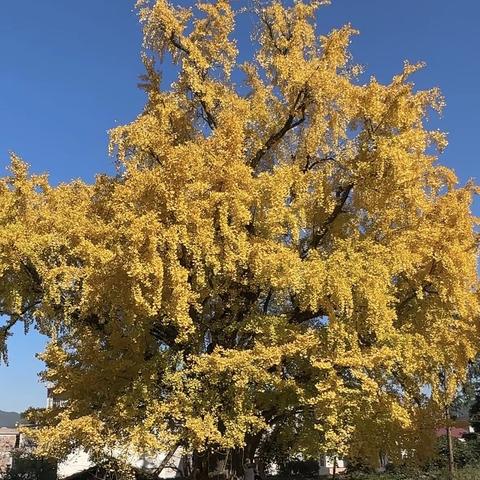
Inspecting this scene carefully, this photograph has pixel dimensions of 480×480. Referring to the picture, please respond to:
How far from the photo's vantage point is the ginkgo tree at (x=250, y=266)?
1073cm

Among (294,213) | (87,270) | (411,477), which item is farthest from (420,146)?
(411,477)

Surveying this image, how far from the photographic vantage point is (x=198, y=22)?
561 inches

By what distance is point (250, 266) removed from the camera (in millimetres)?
11195

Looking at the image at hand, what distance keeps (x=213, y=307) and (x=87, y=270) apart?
3.14 meters

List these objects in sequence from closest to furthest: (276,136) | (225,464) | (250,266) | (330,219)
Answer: (250,266), (225,464), (330,219), (276,136)

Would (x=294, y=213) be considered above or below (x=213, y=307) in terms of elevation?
above

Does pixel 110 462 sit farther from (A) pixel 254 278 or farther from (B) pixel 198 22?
(B) pixel 198 22

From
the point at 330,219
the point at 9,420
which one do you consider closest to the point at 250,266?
the point at 330,219

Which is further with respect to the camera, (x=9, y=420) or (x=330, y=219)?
(x=9, y=420)

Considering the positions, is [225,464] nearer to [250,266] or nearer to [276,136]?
[250,266]

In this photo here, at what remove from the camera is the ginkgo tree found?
1073 centimetres

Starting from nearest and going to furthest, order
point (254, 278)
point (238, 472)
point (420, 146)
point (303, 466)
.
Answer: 1. point (254, 278)
2. point (420, 146)
3. point (238, 472)
4. point (303, 466)

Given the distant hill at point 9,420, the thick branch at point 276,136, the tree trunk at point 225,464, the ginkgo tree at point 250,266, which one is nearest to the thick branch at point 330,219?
the ginkgo tree at point 250,266

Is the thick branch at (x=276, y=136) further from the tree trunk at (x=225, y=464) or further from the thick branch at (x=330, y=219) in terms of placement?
Result: the tree trunk at (x=225, y=464)
